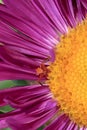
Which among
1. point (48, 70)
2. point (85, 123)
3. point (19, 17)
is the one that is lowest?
point (85, 123)

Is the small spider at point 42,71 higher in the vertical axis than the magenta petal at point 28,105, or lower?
higher

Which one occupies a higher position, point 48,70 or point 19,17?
point 19,17

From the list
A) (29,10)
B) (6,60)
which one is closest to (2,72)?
(6,60)

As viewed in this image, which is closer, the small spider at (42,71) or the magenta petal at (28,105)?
the magenta petal at (28,105)

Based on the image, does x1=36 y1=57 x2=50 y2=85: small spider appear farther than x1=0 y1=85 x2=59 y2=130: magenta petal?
Yes

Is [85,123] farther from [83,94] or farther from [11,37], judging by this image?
[11,37]

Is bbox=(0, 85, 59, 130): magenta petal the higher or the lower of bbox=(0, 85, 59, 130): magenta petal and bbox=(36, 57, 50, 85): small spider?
the lower

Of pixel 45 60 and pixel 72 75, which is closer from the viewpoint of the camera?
pixel 72 75
